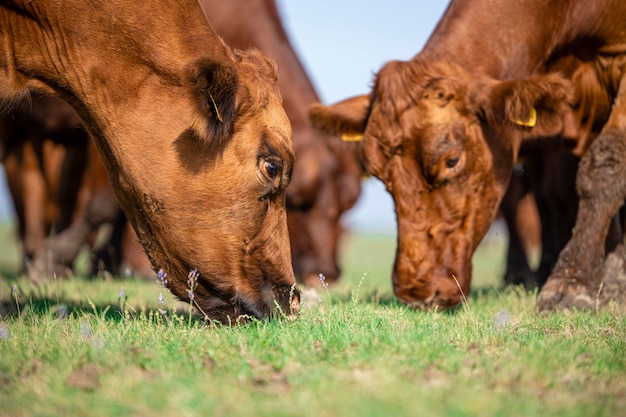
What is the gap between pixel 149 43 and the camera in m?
4.28

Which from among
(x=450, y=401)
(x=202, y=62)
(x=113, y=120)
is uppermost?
(x=202, y=62)

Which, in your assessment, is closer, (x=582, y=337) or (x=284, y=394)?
(x=284, y=394)

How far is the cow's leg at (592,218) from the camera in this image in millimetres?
5203

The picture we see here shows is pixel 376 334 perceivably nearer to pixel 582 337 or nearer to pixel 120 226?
pixel 582 337

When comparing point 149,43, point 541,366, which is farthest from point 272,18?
point 541,366

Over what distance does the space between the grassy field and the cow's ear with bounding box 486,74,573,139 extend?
1.72 meters

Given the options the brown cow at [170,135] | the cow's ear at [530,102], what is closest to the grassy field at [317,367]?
the brown cow at [170,135]

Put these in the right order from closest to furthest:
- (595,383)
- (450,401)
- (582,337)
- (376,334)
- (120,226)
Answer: (450,401), (595,383), (376,334), (582,337), (120,226)

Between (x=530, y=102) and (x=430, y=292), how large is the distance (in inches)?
57.5

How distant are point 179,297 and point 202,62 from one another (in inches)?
51.3

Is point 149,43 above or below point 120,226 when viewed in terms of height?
above

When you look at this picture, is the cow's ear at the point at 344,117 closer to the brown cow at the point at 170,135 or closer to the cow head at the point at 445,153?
the cow head at the point at 445,153

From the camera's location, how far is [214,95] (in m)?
4.07

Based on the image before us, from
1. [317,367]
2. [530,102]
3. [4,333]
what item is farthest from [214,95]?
[530,102]
